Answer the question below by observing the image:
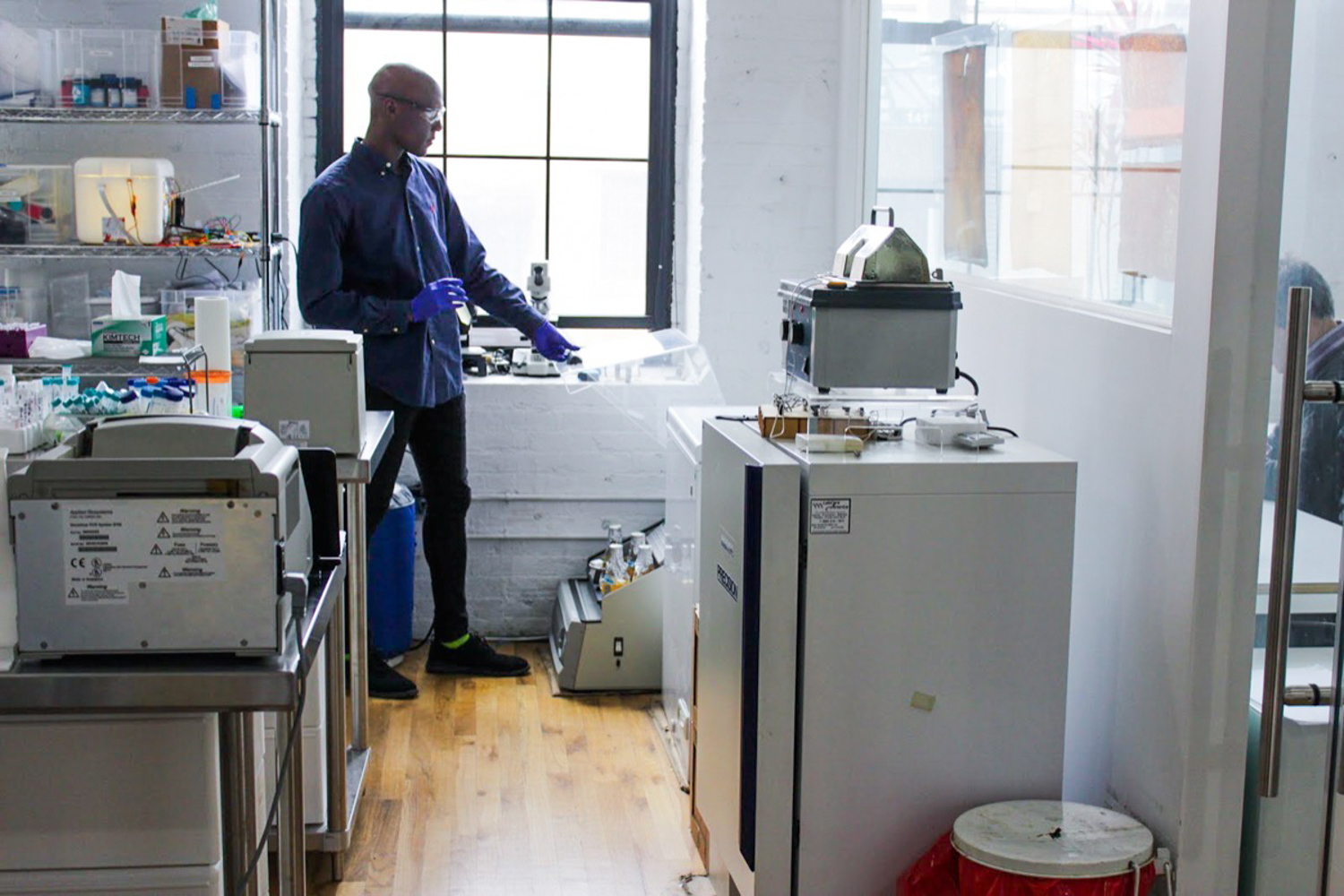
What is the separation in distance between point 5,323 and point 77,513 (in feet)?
8.36

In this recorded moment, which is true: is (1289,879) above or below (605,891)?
above

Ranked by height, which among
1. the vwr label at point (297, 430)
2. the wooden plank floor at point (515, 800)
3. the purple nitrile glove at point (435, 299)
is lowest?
the wooden plank floor at point (515, 800)

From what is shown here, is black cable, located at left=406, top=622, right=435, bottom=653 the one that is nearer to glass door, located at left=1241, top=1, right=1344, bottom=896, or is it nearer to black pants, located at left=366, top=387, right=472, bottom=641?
black pants, located at left=366, top=387, right=472, bottom=641

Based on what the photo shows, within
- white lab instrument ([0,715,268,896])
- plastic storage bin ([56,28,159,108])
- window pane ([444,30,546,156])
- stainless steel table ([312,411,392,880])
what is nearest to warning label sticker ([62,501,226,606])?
white lab instrument ([0,715,268,896])

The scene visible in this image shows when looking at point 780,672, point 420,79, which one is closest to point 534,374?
point 420,79

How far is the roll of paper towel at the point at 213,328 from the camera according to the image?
3.32m

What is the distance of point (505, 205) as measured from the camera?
4.78m

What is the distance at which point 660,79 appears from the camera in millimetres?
4738

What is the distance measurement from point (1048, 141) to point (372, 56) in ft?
8.15

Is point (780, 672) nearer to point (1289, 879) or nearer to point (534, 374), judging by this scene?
point (1289, 879)

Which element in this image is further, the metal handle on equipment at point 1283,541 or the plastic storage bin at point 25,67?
the plastic storage bin at point 25,67

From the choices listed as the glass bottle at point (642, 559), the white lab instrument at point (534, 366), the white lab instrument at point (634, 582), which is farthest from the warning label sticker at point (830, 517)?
the white lab instrument at point (534, 366)

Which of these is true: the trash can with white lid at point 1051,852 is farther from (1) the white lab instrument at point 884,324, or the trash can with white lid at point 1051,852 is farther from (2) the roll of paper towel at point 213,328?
(2) the roll of paper towel at point 213,328

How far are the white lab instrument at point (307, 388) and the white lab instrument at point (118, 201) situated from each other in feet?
4.24
